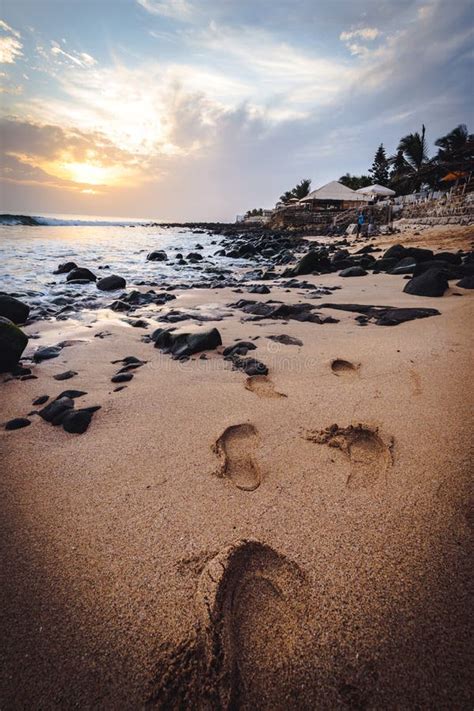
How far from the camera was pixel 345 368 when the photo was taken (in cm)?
253

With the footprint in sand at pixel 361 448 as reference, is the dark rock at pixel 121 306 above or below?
below

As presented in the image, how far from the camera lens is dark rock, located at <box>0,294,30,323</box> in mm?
4176

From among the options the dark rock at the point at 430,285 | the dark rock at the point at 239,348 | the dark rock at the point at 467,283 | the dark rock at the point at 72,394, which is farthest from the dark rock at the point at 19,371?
the dark rock at the point at 467,283

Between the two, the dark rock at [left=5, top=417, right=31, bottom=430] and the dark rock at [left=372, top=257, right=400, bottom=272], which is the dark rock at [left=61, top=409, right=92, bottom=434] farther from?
the dark rock at [left=372, top=257, right=400, bottom=272]

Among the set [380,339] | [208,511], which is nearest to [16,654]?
[208,511]

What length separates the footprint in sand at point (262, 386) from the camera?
218cm

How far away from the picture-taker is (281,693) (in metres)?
0.79

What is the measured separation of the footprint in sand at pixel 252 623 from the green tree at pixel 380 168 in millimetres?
52789

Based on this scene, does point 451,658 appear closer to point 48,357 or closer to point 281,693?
point 281,693

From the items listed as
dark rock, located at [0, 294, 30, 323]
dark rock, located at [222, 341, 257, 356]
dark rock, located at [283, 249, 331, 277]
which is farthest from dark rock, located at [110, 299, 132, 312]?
dark rock, located at [283, 249, 331, 277]

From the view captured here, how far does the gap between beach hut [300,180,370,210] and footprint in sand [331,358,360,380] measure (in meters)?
31.0

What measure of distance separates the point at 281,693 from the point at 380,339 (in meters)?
2.79

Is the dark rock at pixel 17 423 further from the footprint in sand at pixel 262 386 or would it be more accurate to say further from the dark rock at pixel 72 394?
the footprint in sand at pixel 262 386

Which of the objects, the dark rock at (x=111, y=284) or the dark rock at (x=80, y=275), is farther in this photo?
the dark rock at (x=80, y=275)
